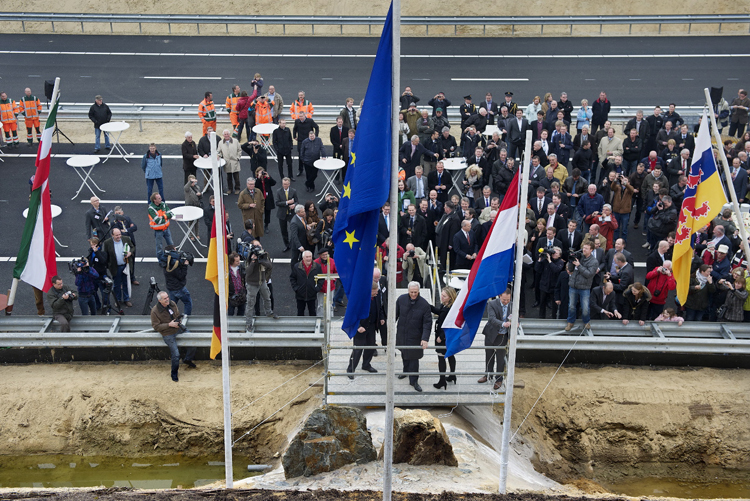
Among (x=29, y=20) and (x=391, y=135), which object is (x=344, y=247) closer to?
(x=391, y=135)

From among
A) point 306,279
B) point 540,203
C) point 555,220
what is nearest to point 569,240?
point 555,220

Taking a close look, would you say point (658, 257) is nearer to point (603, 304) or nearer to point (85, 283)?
point (603, 304)

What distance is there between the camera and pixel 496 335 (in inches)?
543

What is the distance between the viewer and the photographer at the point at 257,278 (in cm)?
1517

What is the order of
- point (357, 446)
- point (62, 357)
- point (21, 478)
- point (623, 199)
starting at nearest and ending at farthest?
point (357, 446) → point (21, 478) → point (62, 357) → point (623, 199)

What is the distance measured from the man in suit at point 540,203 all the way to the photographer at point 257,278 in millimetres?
5985

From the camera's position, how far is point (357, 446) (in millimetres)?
12281

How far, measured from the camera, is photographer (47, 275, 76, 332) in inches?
599

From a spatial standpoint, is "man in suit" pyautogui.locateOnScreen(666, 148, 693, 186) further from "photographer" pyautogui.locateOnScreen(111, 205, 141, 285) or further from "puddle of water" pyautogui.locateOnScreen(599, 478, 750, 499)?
"photographer" pyautogui.locateOnScreen(111, 205, 141, 285)

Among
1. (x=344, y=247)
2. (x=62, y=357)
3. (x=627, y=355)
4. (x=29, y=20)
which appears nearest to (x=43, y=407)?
(x=62, y=357)

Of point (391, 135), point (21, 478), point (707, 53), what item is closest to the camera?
point (391, 135)


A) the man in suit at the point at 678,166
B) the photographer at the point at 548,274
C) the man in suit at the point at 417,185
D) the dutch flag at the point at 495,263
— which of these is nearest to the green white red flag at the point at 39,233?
the dutch flag at the point at 495,263

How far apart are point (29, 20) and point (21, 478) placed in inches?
990

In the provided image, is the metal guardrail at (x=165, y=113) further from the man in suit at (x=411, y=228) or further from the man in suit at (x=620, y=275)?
the man in suit at (x=620, y=275)
